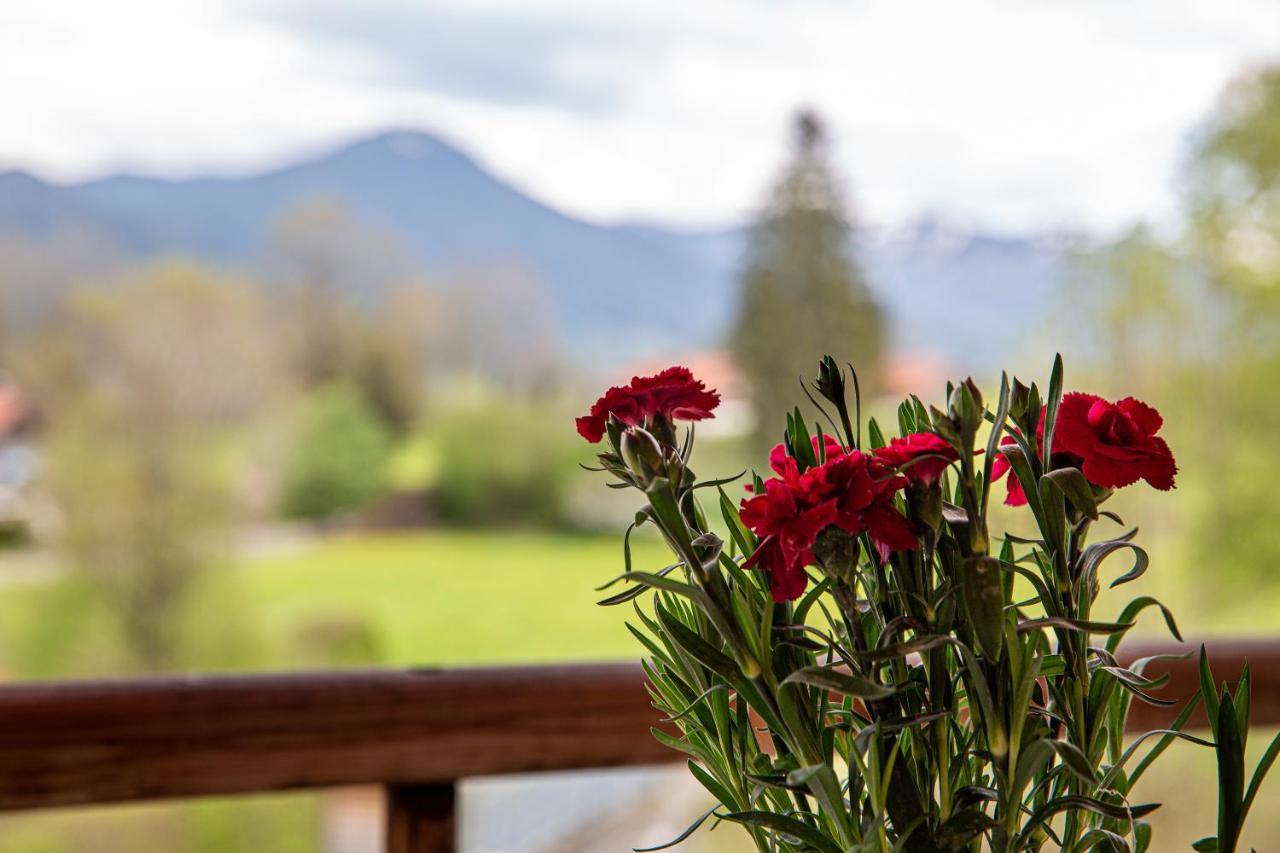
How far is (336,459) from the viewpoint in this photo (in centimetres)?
1014

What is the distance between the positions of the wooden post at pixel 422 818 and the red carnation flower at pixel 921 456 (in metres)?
0.57

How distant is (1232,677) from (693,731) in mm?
655

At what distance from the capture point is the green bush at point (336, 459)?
381 inches

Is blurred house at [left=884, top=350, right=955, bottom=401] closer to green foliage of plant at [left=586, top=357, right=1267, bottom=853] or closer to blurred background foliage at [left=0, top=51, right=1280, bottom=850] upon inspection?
blurred background foliage at [left=0, top=51, right=1280, bottom=850]

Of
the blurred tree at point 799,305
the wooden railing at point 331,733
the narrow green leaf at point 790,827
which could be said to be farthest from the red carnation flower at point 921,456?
the blurred tree at point 799,305

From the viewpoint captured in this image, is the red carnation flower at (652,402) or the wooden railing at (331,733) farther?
the wooden railing at (331,733)

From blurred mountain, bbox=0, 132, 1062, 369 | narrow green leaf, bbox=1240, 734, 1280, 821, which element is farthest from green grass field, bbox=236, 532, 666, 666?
narrow green leaf, bbox=1240, 734, 1280, 821

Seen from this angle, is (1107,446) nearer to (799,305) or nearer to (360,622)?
(799,305)

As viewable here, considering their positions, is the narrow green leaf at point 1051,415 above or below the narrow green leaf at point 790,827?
above

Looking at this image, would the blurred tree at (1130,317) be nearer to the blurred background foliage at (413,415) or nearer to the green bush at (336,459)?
the blurred background foliage at (413,415)

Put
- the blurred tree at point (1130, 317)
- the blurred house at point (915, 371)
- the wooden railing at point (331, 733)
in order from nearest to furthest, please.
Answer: the wooden railing at point (331, 733) < the blurred tree at point (1130, 317) < the blurred house at point (915, 371)

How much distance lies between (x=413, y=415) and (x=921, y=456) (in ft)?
32.3

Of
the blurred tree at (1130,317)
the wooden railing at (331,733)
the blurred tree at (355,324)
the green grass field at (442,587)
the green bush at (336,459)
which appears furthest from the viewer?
the green grass field at (442,587)

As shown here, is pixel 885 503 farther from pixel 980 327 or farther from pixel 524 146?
pixel 524 146
